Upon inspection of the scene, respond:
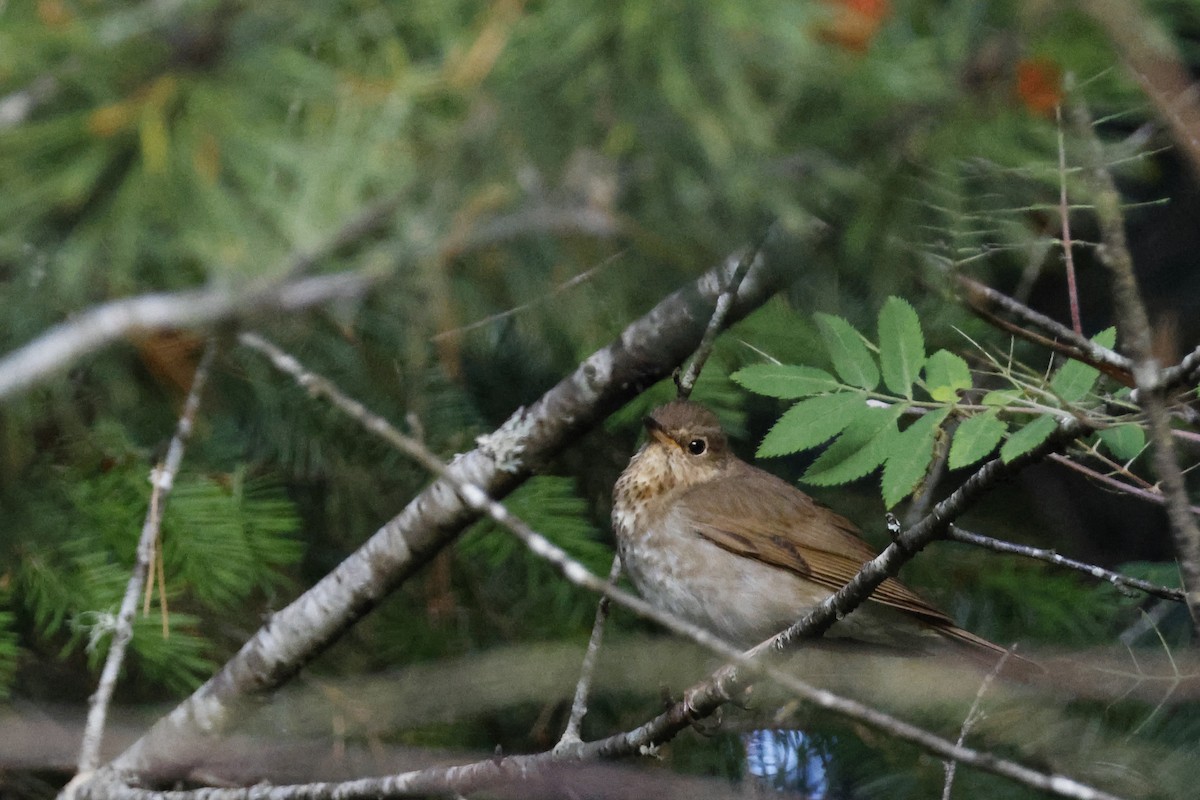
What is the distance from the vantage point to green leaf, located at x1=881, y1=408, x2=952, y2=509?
1.94 metres

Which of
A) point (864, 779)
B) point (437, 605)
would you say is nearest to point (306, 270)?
point (437, 605)

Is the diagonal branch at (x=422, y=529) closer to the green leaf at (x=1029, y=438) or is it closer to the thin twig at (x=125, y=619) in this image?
the thin twig at (x=125, y=619)

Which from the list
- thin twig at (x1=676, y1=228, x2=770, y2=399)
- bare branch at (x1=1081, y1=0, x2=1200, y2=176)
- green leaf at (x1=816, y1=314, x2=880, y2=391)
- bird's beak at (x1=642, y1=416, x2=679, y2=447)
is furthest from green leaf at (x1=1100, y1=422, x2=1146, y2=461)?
bird's beak at (x1=642, y1=416, x2=679, y2=447)

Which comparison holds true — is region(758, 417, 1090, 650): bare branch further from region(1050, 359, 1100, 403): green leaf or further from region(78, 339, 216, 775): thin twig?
region(78, 339, 216, 775): thin twig

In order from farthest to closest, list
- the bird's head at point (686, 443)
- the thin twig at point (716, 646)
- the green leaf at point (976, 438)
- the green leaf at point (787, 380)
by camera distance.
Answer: the bird's head at point (686, 443)
the green leaf at point (787, 380)
the green leaf at point (976, 438)
the thin twig at point (716, 646)

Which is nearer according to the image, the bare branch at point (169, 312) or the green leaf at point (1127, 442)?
the bare branch at point (169, 312)

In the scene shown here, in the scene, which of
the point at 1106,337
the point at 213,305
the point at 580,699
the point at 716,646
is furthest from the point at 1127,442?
the point at 213,305

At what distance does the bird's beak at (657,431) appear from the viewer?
3225mm

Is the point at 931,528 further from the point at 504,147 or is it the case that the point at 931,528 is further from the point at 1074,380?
the point at 504,147

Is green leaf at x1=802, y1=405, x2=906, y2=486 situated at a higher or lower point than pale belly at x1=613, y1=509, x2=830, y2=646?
higher

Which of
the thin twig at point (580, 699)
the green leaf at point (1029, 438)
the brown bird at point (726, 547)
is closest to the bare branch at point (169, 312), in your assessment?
the green leaf at point (1029, 438)

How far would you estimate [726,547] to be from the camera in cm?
346

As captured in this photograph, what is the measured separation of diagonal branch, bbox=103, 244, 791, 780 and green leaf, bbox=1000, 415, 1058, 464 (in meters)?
0.80

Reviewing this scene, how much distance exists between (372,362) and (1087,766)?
1.73 metres
